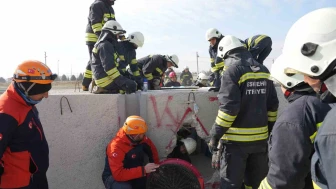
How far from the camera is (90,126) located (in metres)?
3.88

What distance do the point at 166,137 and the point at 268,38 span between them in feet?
7.47

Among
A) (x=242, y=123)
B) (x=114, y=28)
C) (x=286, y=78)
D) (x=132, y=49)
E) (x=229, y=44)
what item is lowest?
(x=242, y=123)

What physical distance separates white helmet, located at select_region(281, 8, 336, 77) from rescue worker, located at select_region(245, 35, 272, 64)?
3.04 metres

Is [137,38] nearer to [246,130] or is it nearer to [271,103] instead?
[271,103]

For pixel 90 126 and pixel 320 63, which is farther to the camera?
pixel 90 126

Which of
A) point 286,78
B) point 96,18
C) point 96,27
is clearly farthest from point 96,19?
point 286,78

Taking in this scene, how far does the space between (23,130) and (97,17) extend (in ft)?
9.34

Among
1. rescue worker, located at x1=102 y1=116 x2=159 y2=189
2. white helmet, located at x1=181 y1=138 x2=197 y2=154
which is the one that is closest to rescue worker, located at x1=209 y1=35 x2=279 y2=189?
rescue worker, located at x1=102 y1=116 x2=159 y2=189

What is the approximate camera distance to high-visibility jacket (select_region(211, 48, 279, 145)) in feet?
10.1

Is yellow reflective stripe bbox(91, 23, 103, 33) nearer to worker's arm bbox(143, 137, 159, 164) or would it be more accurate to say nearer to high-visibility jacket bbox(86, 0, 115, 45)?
high-visibility jacket bbox(86, 0, 115, 45)

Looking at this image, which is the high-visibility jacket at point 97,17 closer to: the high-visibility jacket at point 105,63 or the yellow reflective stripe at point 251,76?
the high-visibility jacket at point 105,63

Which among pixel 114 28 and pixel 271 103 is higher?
pixel 114 28

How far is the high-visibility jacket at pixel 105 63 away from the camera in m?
3.87

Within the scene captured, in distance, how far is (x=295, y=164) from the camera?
5.34ft
